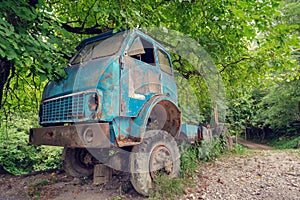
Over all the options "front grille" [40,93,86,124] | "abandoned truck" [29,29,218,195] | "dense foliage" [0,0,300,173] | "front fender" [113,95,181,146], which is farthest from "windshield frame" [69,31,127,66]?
"front fender" [113,95,181,146]

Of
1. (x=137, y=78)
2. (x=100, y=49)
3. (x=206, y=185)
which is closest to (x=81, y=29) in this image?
(x=100, y=49)

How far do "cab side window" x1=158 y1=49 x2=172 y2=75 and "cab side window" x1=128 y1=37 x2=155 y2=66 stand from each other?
9.3 inches

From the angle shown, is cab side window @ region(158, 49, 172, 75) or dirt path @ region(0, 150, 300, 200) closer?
dirt path @ region(0, 150, 300, 200)

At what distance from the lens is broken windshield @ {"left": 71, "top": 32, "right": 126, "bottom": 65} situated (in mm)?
3704

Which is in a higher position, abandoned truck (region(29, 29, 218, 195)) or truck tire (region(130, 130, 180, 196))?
abandoned truck (region(29, 29, 218, 195))

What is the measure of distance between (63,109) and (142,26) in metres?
1.92

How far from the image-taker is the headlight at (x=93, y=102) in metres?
3.05

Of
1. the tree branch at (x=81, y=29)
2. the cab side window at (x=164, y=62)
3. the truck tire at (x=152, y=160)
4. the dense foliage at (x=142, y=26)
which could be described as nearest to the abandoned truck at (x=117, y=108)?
the truck tire at (x=152, y=160)

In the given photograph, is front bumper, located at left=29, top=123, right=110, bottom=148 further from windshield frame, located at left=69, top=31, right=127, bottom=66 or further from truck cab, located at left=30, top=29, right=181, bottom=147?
windshield frame, located at left=69, top=31, right=127, bottom=66

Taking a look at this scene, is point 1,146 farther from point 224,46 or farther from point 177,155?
point 224,46

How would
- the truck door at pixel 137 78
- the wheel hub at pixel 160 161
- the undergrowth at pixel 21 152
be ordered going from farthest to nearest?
the undergrowth at pixel 21 152, the wheel hub at pixel 160 161, the truck door at pixel 137 78

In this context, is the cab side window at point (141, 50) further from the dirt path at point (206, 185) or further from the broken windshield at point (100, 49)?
the dirt path at point (206, 185)

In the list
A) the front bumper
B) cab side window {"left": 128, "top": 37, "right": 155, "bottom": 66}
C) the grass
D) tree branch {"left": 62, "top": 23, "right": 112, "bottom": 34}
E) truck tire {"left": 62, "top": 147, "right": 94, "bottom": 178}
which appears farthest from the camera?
the grass

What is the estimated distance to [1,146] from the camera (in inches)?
302
